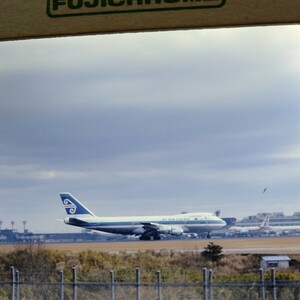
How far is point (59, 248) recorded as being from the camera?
7.38ft

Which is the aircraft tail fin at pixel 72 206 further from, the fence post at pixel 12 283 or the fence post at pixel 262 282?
the fence post at pixel 262 282

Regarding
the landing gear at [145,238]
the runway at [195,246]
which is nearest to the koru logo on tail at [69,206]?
the runway at [195,246]

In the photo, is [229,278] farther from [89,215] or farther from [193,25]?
[193,25]

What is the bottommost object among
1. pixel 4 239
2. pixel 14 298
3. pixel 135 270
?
pixel 14 298

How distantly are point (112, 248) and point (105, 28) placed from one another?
39.6 inches

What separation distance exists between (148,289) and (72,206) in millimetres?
648

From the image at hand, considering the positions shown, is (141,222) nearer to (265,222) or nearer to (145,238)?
(145,238)

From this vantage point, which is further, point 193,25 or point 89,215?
point 89,215

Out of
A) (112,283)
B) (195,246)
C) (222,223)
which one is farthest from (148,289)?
(222,223)

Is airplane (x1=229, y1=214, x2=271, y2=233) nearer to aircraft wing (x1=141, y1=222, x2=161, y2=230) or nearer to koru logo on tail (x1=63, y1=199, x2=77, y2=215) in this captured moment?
aircraft wing (x1=141, y1=222, x2=161, y2=230)

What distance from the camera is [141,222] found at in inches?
84.6

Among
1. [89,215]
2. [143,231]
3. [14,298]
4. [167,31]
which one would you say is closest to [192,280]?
[143,231]

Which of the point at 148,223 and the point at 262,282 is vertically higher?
the point at 148,223

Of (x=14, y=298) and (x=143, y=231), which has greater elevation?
(x=143, y=231)
